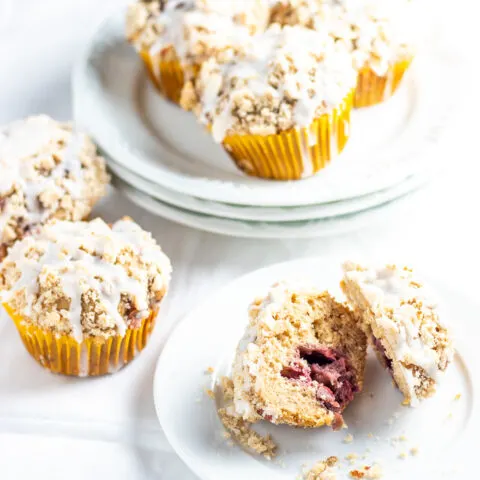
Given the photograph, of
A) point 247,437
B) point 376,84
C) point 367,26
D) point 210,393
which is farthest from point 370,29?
point 247,437

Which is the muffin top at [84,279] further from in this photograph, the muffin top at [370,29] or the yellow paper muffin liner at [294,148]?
the muffin top at [370,29]

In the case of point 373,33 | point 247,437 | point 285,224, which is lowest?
point 247,437

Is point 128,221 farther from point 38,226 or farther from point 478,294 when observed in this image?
point 478,294

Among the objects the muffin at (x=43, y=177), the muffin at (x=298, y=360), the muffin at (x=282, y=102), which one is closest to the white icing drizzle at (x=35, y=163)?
the muffin at (x=43, y=177)

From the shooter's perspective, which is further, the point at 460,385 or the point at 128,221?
the point at 128,221

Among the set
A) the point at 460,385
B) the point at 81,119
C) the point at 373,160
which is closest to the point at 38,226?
the point at 81,119

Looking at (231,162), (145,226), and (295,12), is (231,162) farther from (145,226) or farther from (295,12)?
(295,12)

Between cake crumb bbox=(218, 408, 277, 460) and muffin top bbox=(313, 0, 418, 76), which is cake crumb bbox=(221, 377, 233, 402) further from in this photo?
muffin top bbox=(313, 0, 418, 76)
